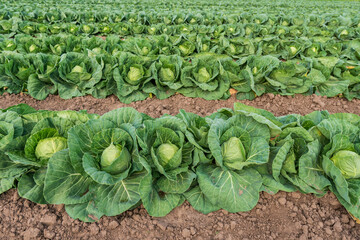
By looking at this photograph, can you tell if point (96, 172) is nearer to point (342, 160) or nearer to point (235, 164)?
point (235, 164)

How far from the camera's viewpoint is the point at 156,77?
4812 mm

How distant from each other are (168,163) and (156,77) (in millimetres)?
2692

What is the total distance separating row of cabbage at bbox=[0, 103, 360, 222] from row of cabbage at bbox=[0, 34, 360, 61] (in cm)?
387

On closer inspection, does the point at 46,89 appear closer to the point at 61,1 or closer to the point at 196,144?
the point at 196,144

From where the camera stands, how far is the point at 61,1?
1562cm

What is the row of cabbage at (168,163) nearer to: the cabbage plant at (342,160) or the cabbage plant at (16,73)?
the cabbage plant at (342,160)

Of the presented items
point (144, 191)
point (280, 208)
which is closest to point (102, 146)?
point (144, 191)

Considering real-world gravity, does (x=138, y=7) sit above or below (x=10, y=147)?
below

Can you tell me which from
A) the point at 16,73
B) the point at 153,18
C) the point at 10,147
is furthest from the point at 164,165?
the point at 153,18

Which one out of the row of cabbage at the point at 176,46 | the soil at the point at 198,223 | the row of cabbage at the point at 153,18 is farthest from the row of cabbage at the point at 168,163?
the row of cabbage at the point at 153,18

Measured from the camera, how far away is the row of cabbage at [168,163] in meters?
2.41

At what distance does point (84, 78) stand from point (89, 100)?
47 centimetres

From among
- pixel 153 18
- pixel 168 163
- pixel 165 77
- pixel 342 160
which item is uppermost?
pixel 168 163

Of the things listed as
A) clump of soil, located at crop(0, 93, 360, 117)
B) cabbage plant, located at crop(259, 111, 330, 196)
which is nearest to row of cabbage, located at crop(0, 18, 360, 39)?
clump of soil, located at crop(0, 93, 360, 117)
